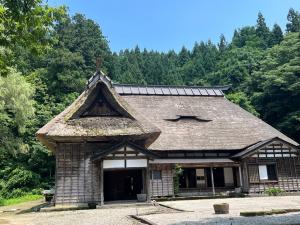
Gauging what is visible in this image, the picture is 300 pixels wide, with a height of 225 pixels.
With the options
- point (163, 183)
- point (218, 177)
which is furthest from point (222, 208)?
point (218, 177)

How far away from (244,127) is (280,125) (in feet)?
48.3

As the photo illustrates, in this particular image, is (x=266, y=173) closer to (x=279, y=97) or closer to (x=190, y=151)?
(x=190, y=151)

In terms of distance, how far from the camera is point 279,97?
41.8m

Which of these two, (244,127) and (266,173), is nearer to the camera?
(266,173)

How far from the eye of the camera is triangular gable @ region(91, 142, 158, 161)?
1833 centimetres

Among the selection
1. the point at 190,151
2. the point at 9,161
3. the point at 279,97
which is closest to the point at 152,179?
the point at 190,151

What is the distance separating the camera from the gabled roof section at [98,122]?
18406 mm

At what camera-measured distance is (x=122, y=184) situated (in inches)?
890

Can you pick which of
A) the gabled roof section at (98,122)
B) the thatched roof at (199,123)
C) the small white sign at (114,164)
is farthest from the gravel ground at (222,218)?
the thatched roof at (199,123)

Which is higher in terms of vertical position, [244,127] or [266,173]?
[244,127]

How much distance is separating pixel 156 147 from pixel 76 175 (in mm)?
5780

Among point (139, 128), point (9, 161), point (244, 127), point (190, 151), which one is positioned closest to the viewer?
point (139, 128)

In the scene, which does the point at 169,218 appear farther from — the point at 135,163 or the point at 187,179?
the point at 187,179

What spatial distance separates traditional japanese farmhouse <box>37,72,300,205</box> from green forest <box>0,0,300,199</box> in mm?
5396
